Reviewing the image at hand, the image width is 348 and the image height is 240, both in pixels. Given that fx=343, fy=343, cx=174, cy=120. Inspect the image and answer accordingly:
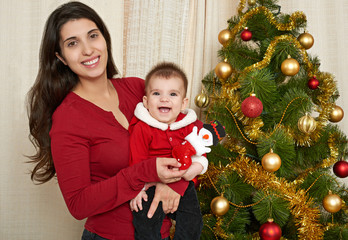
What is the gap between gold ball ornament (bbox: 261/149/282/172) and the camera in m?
1.59

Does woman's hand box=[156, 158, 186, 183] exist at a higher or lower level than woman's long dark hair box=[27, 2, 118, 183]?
lower

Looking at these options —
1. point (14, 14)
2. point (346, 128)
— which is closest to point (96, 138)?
point (14, 14)

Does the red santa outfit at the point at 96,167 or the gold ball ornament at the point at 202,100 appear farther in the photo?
the gold ball ornament at the point at 202,100

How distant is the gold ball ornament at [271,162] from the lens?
1592 mm

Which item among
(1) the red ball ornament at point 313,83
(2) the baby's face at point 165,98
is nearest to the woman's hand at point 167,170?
(2) the baby's face at point 165,98

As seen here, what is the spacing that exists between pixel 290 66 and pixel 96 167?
41.8 inches

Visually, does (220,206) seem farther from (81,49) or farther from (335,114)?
(81,49)

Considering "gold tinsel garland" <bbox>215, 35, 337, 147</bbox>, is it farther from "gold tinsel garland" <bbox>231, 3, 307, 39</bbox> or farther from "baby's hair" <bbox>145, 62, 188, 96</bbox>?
"baby's hair" <bbox>145, 62, 188, 96</bbox>

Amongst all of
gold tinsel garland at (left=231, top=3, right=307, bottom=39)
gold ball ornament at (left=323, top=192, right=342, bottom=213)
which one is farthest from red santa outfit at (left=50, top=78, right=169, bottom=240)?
gold tinsel garland at (left=231, top=3, right=307, bottom=39)

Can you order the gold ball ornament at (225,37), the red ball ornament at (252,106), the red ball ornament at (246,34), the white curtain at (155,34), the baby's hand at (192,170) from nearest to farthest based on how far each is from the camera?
the baby's hand at (192,170), the red ball ornament at (252,106), the red ball ornament at (246,34), the gold ball ornament at (225,37), the white curtain at (155,34)

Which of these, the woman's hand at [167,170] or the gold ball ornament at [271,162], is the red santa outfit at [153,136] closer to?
the woman's hand at [167,170]

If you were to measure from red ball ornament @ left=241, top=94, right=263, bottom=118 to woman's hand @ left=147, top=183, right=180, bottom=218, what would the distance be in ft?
1.77

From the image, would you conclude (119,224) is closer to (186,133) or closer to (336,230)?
(186,133)

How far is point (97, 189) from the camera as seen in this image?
1292 mm
